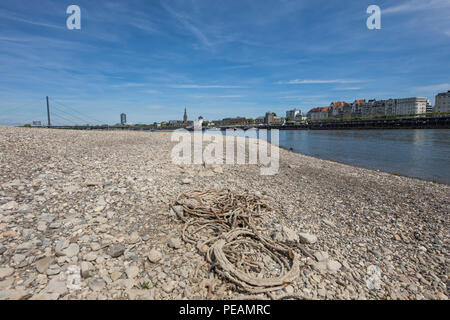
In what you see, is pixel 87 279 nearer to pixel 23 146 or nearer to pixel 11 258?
pixel 11 258

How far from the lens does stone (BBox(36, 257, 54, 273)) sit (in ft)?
10.0

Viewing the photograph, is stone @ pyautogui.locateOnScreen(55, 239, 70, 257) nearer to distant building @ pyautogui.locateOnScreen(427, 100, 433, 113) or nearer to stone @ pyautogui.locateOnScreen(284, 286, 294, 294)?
stone @ pyautogui.locateOnScreen(284, 286, 294, 294)

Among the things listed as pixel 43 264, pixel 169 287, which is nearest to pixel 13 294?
pixel 43 264

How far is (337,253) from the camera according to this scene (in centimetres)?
418

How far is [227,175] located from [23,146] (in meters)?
8.84

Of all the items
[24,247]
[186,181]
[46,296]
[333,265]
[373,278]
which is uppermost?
[186,181]

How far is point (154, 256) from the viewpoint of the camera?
3.58m

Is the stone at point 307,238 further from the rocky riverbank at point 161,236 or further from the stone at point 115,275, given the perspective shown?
the stone at point 115,275

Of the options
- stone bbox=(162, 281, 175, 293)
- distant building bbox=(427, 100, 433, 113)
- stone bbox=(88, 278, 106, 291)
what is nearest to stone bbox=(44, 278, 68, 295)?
stone bbox=(88, 278, 106, 291)

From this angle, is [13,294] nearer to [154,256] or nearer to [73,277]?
[73,277]

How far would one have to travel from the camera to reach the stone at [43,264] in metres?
3.06

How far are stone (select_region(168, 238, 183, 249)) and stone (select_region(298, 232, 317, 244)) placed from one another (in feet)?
8.23

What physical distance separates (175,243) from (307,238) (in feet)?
8.89

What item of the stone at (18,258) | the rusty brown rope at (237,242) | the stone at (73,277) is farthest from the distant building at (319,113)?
the stone at (18,258)
